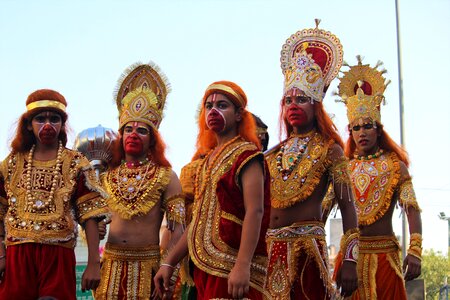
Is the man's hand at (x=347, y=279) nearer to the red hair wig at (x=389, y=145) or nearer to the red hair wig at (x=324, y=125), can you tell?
the red hair wig at (x=324, y=125)

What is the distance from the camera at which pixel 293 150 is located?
6.69 meters

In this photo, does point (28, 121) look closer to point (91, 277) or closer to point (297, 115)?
point (91, 277)

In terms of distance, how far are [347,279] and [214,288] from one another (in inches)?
57.4

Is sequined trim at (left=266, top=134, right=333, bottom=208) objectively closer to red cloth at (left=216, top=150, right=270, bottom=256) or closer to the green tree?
red cloth at (left=216, top=150, right=270, bottom=256)

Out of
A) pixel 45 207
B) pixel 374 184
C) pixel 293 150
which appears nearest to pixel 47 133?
pixel 45 207

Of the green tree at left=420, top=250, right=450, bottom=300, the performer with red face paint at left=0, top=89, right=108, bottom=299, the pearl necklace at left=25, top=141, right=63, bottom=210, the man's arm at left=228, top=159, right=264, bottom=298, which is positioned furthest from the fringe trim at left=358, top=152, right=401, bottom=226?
the green tree at left=420, top=250, right=450, bottom=300

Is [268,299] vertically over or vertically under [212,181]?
under

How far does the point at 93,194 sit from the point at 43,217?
0.41 meters

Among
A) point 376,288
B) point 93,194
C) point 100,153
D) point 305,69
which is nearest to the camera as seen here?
point 93,194

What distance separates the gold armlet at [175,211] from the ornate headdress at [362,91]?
6.70 feet

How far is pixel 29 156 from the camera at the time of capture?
6090mm

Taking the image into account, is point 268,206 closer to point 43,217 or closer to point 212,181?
point 212,181

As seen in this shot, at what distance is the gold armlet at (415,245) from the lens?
7636 millimetres

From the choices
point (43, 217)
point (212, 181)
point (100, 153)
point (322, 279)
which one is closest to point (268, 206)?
point (212, 181)
